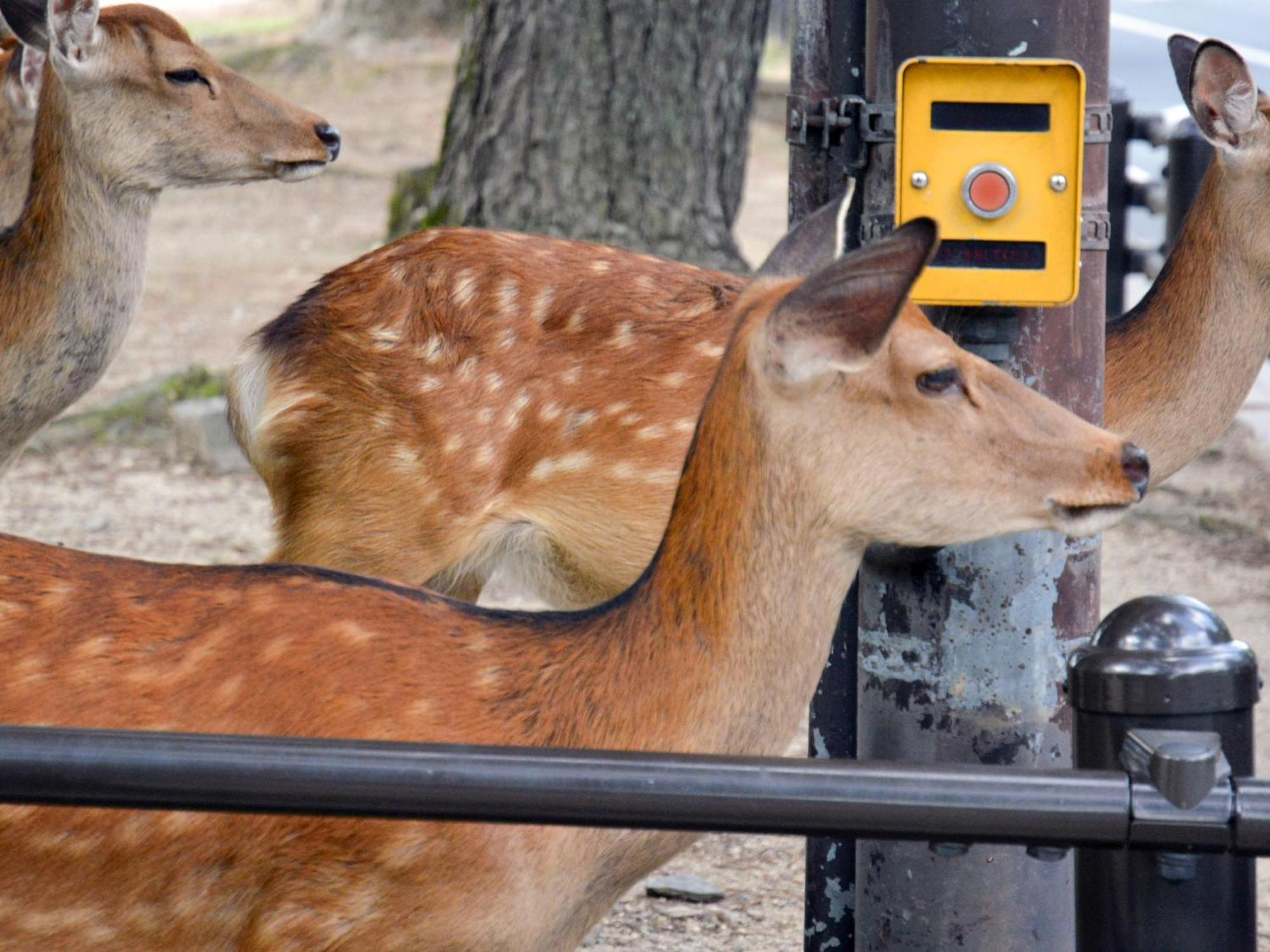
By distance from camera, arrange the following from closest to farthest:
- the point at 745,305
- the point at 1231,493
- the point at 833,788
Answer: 1. the point at 833,788
2. the point at 745,305
3. the point at 1231,493

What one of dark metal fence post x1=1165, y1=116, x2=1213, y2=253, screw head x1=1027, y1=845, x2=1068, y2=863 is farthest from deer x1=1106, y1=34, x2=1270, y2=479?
dark metal fence post x1=1165, y1=116, x2=1213, y2=253

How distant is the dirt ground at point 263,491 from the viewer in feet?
14.0

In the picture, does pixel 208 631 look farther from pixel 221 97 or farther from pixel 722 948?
pixel 221 97

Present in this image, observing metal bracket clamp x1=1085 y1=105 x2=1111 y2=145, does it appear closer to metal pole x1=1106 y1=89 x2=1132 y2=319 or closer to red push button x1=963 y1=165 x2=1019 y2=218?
red push button x1=963 y1=165 x2=1019 y2=218

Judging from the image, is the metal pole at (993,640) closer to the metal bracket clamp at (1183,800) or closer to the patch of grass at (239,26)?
the metal bracket clamp at (1183,800)

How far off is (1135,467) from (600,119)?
182 inches

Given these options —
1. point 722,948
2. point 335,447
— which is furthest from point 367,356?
point 722,948

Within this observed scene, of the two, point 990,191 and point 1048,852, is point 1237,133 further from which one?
point 1048,852

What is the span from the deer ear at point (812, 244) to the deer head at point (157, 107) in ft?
10.1

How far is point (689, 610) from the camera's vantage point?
2658mm

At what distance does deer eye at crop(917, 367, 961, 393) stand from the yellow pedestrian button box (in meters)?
0.16

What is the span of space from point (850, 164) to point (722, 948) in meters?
1.76

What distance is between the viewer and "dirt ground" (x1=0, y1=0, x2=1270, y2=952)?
4281 millimetres

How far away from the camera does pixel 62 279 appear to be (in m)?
5.07
